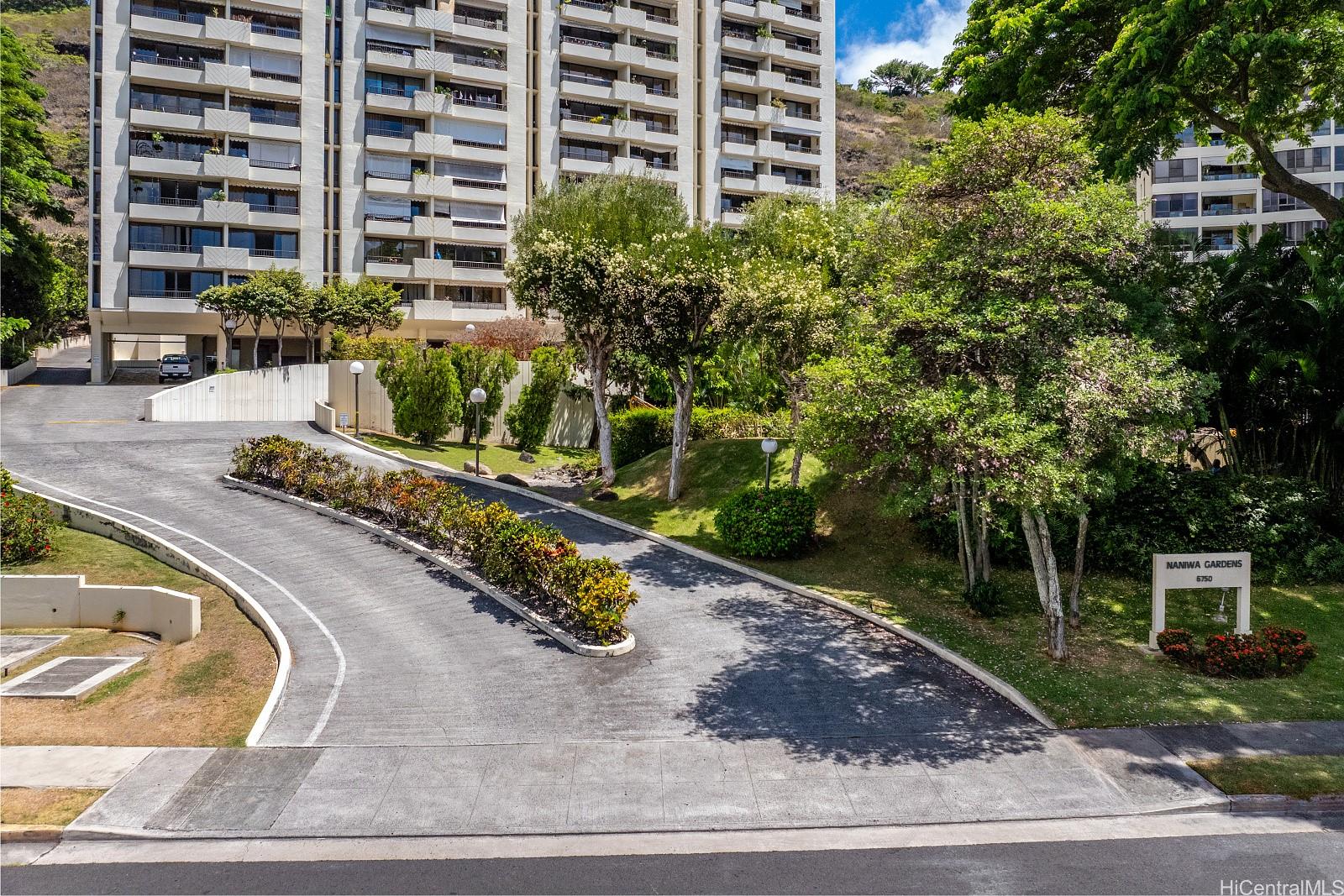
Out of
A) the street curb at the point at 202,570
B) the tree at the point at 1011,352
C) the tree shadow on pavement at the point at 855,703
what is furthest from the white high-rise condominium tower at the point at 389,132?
the tree shadow on pavement at the point at 855,703

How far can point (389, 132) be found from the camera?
177ft

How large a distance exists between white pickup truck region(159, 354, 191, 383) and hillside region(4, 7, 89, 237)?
189 ft

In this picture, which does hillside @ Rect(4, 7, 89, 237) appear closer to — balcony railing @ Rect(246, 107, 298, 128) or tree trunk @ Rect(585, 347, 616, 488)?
balcony railing @ Rect(246, 107, 298, 128)

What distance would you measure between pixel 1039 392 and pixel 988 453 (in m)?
1.33

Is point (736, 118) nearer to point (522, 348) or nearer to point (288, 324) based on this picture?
point (522, 348)

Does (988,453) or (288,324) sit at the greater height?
(288,324)

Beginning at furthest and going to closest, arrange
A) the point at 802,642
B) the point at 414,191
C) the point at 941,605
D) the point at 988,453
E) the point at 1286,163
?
the point at 1286,163 < the point at 414,191 < the point at 941,605 < the point at 802,642 < the point at 988,453

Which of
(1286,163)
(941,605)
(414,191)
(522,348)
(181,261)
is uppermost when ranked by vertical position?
(1286,163)

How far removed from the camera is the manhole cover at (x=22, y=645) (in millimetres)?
15086

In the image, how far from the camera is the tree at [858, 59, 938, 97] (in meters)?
140

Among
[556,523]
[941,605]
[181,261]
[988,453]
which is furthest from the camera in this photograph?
[181,261]

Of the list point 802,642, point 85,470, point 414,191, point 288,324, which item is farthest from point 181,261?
point 802,642

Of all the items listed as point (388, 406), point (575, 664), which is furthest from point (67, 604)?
point (388, 406)

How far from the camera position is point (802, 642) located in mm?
15188
